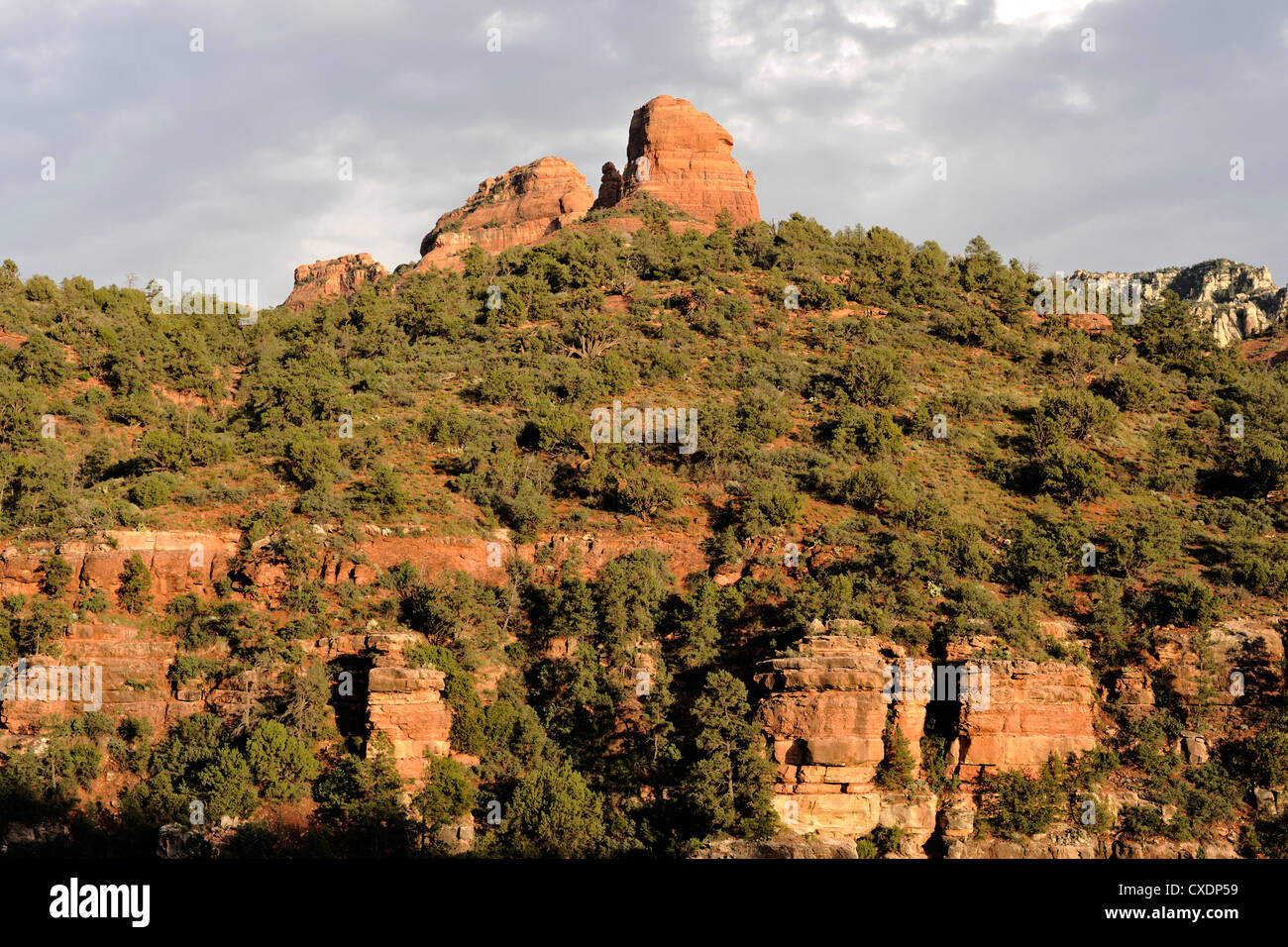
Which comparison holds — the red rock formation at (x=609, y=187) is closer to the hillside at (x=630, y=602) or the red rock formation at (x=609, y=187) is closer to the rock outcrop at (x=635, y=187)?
the rock outcrop at (x=635, y=187)

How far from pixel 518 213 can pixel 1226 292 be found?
192 feet

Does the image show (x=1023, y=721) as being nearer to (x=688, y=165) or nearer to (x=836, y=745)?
(x=836, y=745)

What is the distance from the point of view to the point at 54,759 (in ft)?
77.9

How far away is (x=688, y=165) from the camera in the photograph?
73.5 metres

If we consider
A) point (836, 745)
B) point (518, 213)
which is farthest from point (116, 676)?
point (518, 213)

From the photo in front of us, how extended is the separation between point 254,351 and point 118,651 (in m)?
21.8

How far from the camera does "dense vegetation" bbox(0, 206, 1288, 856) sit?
78.8 ft

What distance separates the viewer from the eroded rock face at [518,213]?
265 ft

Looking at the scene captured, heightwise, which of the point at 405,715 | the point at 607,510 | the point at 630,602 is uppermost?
the point at 607,510

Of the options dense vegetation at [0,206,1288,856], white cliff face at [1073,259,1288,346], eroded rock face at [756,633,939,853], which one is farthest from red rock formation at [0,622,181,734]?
white cliff face at [1073,259,1288,346]

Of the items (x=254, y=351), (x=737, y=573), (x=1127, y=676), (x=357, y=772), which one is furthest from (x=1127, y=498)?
(x=254, y=351)

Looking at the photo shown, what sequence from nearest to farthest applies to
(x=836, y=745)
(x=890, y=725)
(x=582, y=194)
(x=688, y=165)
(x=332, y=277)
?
(x=836, y=745) < (x=890, y=725) < (x=688, y=165) < (x=582, y=194) < (x=332, y=277)

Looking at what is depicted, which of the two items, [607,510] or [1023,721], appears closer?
[1023,721]

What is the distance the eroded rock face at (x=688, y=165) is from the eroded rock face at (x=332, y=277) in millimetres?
25983
